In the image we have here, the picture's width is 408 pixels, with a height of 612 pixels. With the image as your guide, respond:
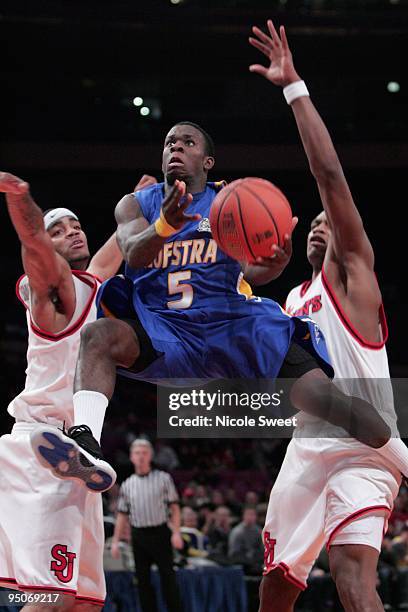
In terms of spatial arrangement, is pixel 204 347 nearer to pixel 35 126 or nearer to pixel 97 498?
pixel 97 498

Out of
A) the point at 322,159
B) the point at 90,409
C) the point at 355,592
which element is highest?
the point at 322,159

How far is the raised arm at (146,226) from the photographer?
3.56 m

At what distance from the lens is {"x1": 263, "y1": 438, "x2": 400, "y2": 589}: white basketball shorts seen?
3957 millimetres

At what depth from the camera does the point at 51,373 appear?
425 cm

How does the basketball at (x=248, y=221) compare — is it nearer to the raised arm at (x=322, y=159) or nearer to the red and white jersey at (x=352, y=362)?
the raised arm at (x=322, y=159)

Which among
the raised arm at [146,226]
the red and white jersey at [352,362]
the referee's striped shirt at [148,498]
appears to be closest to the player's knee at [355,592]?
the red and white jersey at [352,362]

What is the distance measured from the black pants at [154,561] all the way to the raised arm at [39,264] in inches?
170

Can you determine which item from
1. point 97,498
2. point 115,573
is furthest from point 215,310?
point 115,573

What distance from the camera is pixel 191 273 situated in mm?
3934

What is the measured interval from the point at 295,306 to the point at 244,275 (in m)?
0.70

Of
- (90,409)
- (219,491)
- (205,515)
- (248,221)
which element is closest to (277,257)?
(248,221)

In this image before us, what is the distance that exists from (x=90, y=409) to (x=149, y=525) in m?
4.91

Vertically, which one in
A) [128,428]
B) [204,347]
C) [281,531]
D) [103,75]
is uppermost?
[103,75]

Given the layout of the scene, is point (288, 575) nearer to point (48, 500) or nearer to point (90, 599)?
point (90, 599)
